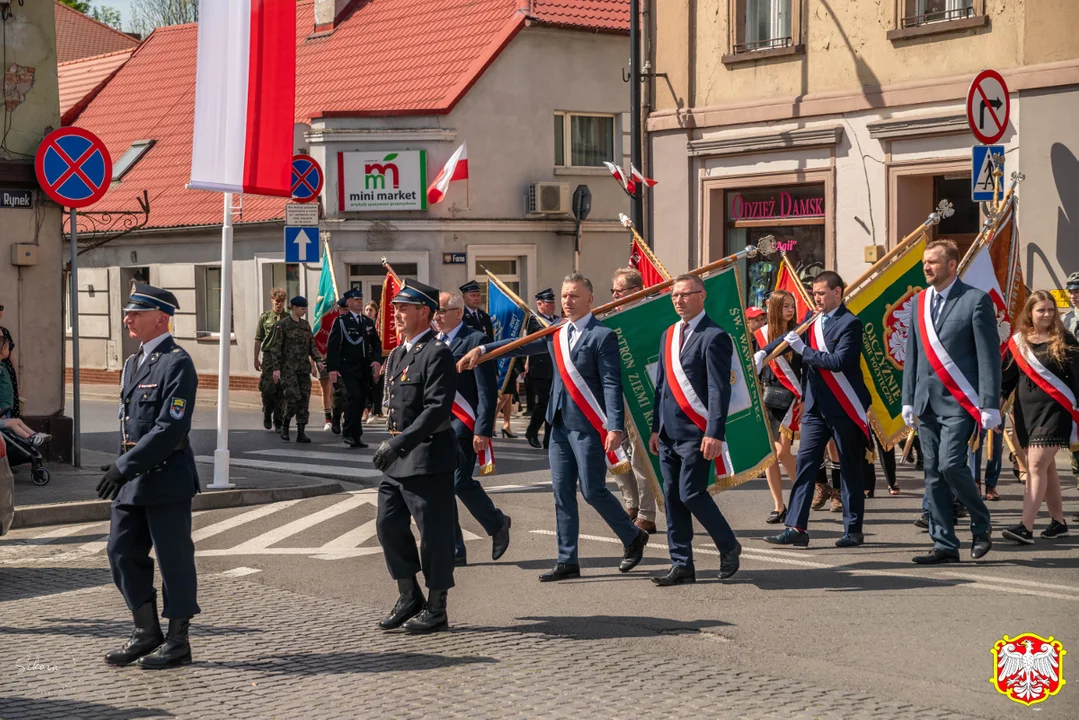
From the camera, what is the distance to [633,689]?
638 cm

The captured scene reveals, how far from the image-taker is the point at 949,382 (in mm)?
9219

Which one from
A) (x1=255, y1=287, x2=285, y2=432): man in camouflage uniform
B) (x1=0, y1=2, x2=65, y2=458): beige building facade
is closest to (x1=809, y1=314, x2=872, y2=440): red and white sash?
(x1=0, y1=2, x2=65, y2=458): beige building facade

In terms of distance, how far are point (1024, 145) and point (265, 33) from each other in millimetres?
8560

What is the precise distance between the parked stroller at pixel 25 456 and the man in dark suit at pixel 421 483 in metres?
6.64

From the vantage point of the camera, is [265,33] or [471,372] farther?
[265,33]

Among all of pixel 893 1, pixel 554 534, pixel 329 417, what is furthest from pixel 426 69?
pixel 554 534

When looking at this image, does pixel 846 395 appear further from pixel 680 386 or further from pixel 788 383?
pixel 788 383

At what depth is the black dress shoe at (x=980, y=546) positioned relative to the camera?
9.38m

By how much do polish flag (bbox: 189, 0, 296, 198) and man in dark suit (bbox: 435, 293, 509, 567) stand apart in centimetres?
422

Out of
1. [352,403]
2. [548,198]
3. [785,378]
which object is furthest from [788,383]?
[548,198]

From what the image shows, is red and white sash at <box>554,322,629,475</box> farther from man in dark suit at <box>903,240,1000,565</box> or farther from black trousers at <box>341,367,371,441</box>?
black trousers at <box>341,367,371,441</box>

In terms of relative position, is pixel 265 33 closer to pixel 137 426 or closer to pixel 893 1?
pixel 137 426

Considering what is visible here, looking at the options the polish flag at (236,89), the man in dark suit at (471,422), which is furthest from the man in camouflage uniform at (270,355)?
the man in dark suit at (471,422)

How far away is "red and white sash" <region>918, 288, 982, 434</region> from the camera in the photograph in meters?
9.16
